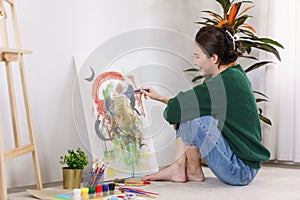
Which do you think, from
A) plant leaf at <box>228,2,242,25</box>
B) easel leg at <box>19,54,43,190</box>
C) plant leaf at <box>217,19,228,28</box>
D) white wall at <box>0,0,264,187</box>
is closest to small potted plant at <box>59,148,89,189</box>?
easel leg at <box>19,54,43,190</box>

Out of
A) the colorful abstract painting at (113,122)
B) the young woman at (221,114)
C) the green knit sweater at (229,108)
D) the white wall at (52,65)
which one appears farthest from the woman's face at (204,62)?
the white wall at (52,65)

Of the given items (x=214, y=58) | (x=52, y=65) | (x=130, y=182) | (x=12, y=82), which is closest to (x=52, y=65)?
(x=52, y=65)

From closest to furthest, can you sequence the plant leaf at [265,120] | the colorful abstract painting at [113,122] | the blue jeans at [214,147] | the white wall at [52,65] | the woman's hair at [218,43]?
the blue jeans at [214,147]
the woman's hair at [218,43]
the white wall at [52,65]
the colorful abstract painting at [113,122]
the plant leaf at [265,120]

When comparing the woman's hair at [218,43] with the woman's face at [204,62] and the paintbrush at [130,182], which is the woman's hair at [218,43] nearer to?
the woman's face at [204,62]

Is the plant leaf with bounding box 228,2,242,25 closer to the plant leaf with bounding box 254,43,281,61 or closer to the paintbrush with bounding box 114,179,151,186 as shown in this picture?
the plant leaf with bounding box 254,43,281,61

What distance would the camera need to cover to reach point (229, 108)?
2697 millimetres

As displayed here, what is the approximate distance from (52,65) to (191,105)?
870 mm

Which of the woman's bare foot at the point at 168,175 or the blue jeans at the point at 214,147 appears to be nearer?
the blue jeans at the point at 214,147

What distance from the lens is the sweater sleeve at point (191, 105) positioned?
104 inches

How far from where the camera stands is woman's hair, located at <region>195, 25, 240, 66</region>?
2.76 metres

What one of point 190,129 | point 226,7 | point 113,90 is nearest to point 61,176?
point 113,90

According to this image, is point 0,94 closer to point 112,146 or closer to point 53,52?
point 53,52

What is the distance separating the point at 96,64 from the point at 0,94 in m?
0.58

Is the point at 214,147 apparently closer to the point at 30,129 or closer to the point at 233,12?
the point at 30,129
